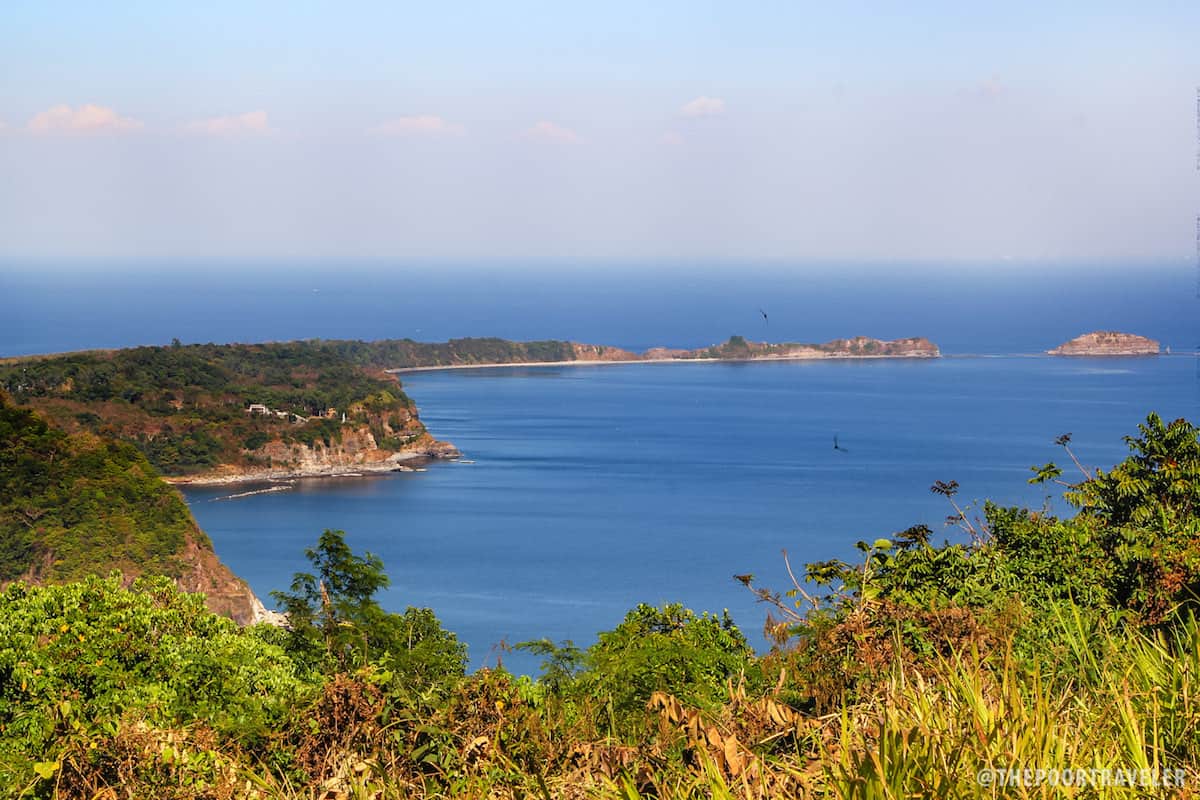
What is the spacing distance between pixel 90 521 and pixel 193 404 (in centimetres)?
2977

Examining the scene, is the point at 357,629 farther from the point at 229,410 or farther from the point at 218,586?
the point at 229,410

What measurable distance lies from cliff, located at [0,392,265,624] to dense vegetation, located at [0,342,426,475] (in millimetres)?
22221

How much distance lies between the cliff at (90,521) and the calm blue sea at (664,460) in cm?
518

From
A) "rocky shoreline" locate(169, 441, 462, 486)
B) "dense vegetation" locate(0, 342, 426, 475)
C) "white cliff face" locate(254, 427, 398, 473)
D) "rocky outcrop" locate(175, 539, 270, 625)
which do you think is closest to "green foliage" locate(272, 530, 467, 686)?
"rocky outcrop" locate(175, 539, 270, 625)

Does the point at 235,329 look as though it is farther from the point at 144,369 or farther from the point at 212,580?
the point at 212,580

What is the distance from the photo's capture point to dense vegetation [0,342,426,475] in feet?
191

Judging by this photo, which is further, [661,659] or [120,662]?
[661,659]

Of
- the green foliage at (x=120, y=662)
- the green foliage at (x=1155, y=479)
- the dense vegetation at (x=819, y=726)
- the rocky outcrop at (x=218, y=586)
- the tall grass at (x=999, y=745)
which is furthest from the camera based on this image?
the rocky outcrop at (x=218, y=586)

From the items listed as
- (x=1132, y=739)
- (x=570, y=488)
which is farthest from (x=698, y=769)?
(x=570, y=488)

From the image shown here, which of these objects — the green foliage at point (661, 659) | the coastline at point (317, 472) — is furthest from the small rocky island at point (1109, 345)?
the green foliage at point (661, 659)

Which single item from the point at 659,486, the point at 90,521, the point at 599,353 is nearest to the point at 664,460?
the point at 659,486

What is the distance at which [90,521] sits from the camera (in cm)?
3278

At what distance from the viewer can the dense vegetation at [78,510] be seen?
31.2 metres

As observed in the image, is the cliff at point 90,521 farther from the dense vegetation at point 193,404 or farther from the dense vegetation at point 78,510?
the dense vegetation at point 193,404
